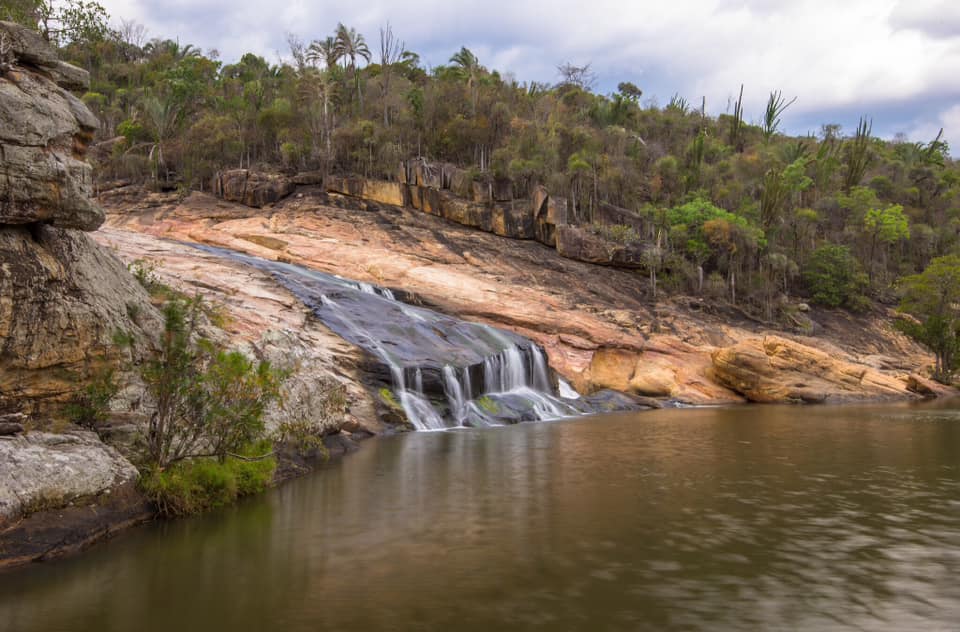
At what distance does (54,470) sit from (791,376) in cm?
3800

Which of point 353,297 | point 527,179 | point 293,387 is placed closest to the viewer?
point 293,387

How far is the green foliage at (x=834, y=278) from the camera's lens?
184 feet

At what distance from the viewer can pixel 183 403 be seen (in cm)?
1295

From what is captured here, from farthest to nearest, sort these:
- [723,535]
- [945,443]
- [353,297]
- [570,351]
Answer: [570,351] < [353,297] < [945,443] < [723,535]

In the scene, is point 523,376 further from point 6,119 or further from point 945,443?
point 6,119

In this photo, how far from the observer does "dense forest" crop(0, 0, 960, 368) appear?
53.6 m

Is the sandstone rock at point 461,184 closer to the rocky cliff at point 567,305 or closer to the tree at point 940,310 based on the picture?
the rocky cliff at point 567,305

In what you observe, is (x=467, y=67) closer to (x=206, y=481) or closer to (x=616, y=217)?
(x=616, y=217)

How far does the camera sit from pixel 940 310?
156ft

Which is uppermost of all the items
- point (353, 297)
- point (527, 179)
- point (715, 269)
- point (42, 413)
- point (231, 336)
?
point (527, 179)

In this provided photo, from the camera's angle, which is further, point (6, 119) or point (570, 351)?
point (570, 351)

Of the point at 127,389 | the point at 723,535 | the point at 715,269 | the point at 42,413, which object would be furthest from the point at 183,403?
the point at 715,269

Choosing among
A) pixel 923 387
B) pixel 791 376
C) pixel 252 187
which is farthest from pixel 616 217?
pixel 252 187

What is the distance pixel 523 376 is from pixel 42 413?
2448 centimetres
